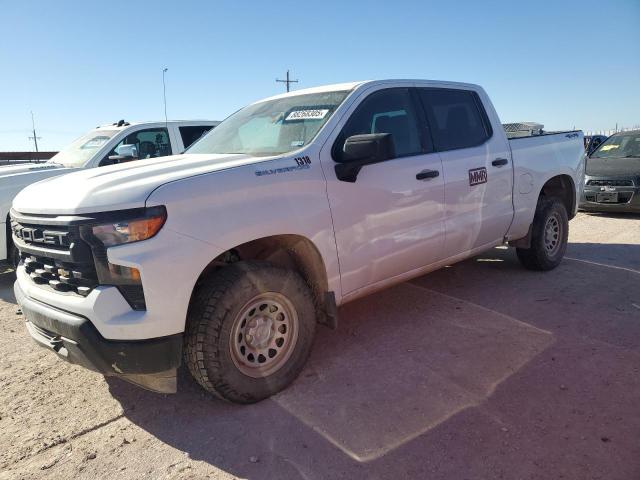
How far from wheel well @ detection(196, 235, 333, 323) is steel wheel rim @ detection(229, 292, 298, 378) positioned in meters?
0.28

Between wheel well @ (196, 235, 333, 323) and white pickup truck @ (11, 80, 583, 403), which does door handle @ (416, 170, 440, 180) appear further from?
wheel well @ (196, 235, 333, 323)

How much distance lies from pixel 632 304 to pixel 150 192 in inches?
168

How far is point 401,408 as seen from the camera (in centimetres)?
294

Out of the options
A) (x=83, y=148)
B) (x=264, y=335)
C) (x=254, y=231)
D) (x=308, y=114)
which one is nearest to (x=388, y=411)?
(x=264, y=335)

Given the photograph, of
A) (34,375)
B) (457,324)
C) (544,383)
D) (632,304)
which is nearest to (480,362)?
(544,383)

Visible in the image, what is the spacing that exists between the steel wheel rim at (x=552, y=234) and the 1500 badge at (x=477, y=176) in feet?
4.98

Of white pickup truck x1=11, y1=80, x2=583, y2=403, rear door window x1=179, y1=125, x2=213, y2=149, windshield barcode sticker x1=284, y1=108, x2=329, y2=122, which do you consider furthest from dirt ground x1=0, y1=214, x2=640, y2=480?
rear door window x1=179, y1=125, x2=213, y2=149

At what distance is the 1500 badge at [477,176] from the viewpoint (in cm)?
437

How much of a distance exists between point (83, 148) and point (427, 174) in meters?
5.32

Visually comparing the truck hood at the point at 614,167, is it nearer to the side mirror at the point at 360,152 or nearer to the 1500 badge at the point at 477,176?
the 1500 badge at the point at 477,176

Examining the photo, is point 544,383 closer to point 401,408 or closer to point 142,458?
point 401,408

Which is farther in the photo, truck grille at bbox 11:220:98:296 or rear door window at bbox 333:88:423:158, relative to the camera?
rear door window at bbox 333:88:423:158

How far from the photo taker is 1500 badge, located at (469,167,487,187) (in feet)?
14.3

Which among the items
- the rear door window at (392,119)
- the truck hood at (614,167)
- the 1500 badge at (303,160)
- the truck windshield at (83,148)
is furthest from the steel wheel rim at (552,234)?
the truck windshield at (83,148)
